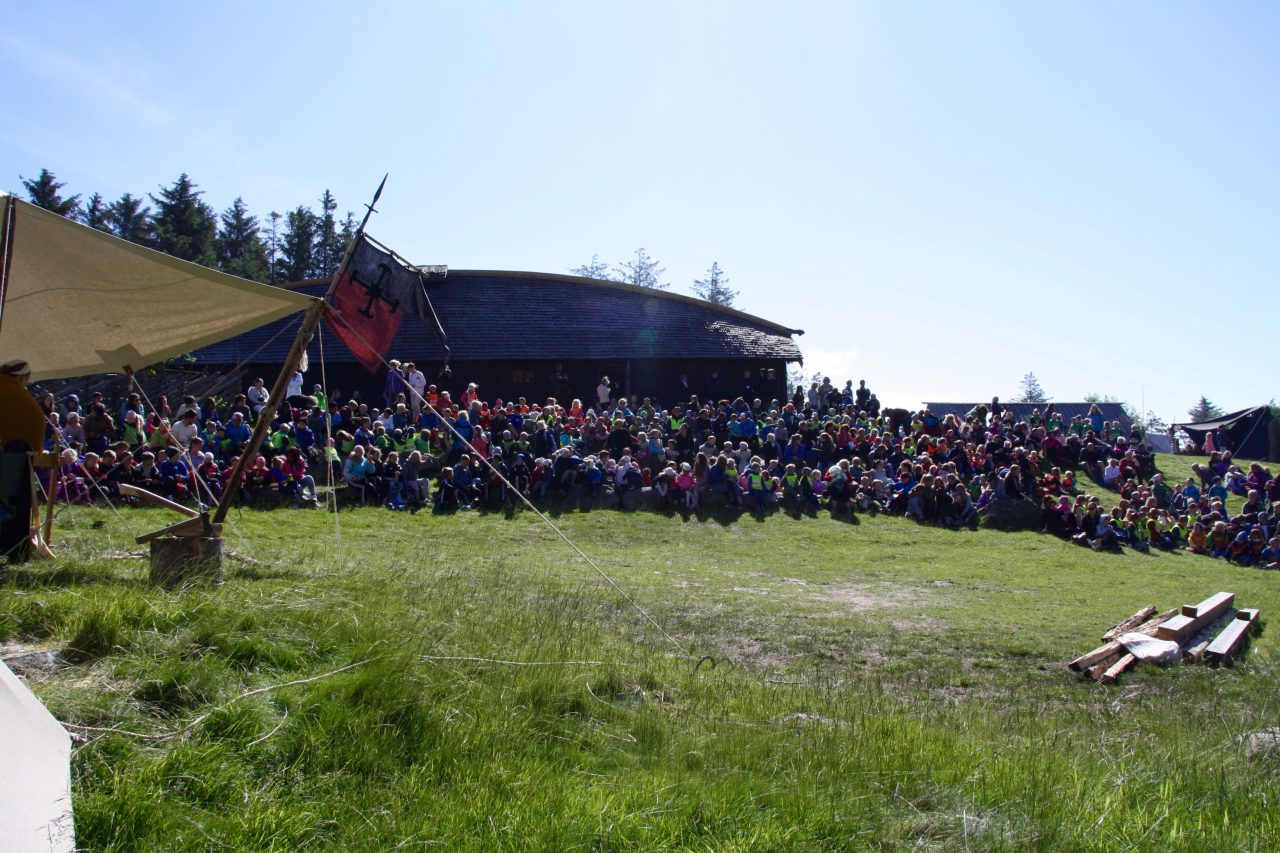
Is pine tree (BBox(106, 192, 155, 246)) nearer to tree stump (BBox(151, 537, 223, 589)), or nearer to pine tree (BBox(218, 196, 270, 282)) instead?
pine tree (BBox(218, 196, 270, 282))

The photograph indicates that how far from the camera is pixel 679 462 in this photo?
73.8 feet

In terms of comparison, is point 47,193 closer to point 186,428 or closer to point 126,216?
point 126,216

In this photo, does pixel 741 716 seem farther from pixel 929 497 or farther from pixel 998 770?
pixel 929 497

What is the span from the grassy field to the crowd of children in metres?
7.05

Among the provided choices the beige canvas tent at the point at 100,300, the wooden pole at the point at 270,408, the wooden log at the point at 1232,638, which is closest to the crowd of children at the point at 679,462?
the beige canvas tent at the point at 100,300

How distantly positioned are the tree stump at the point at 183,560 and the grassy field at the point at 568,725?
0.30m

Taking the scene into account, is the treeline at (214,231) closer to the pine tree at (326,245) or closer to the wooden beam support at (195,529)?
the pine tree at (326,245)

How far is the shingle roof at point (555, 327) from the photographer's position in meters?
29.3

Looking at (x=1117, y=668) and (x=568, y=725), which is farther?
(x=1117, y=668)

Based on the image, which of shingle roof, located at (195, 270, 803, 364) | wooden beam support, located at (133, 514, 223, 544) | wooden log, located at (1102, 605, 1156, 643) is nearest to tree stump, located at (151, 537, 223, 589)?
wooden beam support, located at (133, 514, 223, 544)

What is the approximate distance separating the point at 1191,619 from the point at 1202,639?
313 millimetres

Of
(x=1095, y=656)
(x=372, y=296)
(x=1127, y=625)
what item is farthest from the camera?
(x=1127, y=625)

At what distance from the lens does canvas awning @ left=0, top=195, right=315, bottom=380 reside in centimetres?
808

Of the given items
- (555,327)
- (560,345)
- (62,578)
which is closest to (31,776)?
(62,578)
